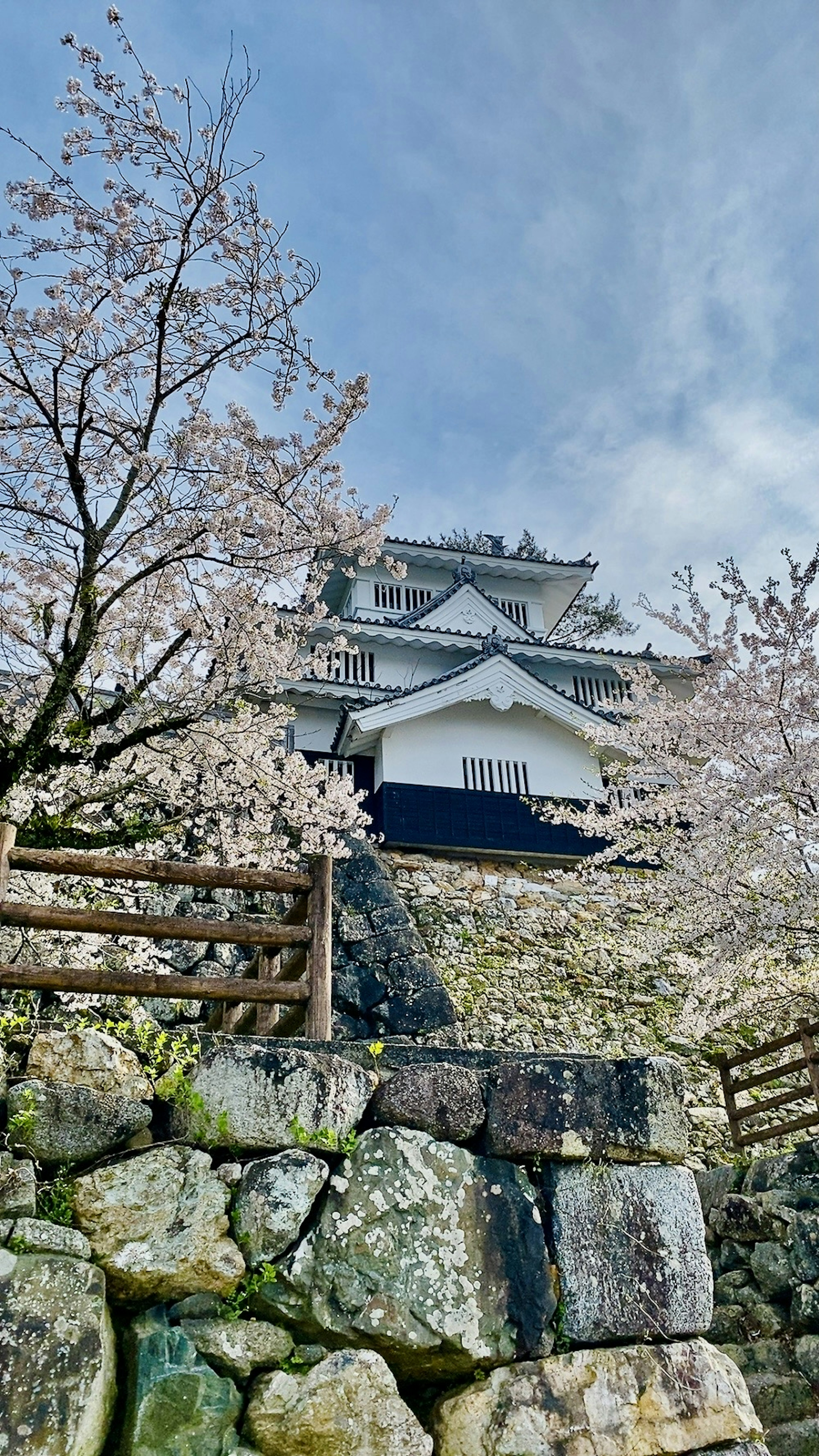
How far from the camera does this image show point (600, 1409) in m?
3.12

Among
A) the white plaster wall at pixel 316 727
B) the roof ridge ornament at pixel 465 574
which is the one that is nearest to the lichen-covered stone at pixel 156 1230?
the white plaster wall at pixel 316 727

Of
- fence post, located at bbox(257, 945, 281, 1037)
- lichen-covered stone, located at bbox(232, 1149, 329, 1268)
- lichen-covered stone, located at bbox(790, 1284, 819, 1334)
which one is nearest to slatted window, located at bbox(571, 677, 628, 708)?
lichen-covered stone, located at bbox(790, 1284, 819, 1334)

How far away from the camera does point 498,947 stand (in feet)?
40.4

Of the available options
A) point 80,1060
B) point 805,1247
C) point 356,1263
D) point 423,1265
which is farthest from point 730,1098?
point 80,1060

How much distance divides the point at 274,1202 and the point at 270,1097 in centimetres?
33

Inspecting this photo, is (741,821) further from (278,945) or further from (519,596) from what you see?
(519,596)

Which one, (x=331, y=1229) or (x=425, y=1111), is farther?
(x=425, y=1111)

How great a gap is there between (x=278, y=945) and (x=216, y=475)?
10.5 ft

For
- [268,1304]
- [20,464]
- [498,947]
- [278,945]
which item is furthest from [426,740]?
[268,1304]

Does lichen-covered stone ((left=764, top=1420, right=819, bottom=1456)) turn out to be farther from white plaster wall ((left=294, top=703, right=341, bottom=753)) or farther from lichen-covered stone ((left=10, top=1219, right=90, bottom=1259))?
white plaster wall ((left=294, top=703, right=341, bottom=753))

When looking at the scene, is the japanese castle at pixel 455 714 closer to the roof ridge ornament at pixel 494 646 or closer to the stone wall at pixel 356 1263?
the roof ridge ornament at pixel 494 646

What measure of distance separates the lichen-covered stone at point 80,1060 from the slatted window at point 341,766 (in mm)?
10418

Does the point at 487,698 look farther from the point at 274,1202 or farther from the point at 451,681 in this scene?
the point at 274,1202

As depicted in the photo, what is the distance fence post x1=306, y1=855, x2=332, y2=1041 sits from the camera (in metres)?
3.65
